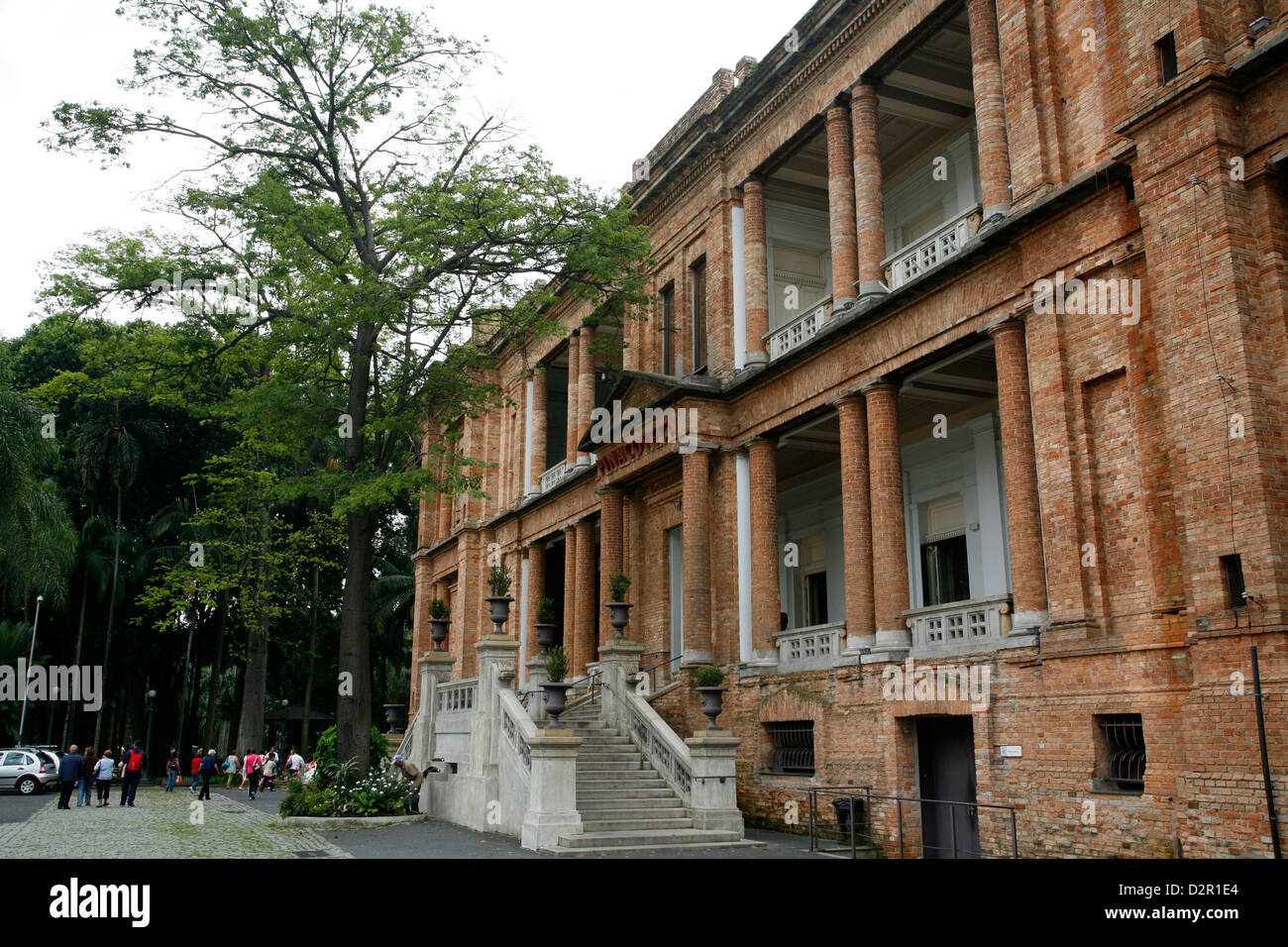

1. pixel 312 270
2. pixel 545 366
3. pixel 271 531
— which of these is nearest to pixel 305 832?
pixel 312 270

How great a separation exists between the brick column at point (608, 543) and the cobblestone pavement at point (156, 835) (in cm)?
858

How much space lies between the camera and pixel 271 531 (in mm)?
40000

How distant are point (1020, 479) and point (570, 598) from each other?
15387mm

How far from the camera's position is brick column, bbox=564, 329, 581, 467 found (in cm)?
2764

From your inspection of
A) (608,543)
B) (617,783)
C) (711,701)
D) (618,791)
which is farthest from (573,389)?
(618,791)

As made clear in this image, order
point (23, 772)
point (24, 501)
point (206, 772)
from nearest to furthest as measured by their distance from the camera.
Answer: point (24, 501) < point (206, 772) < point (23, 772)

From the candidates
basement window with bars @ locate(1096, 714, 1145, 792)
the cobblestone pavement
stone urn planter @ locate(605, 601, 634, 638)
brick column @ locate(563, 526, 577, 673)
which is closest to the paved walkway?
the cobblestone pavement

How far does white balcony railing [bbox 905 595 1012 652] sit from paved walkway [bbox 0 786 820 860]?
379 centimetres

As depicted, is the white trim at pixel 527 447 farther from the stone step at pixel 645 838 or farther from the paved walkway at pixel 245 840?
the stone step at pixel 645 838

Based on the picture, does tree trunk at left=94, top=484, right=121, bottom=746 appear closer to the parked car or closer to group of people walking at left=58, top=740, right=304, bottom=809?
the parked car

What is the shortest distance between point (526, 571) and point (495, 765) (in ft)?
44.9

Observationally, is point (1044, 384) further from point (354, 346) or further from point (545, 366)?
point (545, 366)

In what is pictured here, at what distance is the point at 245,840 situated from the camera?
16031mm

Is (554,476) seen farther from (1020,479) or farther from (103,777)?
(1020,479)
